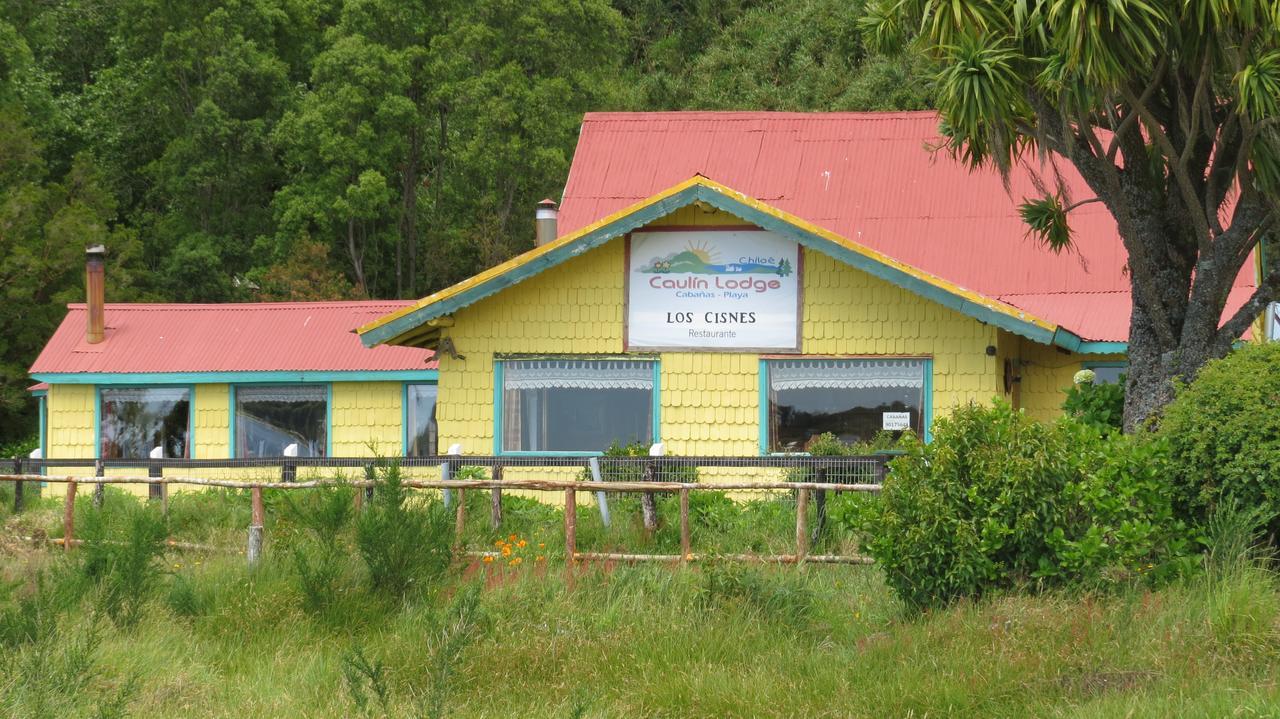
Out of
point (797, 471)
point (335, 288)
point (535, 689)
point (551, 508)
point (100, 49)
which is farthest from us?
point (100, 49)

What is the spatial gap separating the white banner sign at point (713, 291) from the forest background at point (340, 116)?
16.8 metres

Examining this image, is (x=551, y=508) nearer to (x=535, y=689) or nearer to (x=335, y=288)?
(x=535, y=689)

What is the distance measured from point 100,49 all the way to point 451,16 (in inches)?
455

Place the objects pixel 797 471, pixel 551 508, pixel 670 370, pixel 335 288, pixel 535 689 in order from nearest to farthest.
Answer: pixel 535 689, pixel 797 471, pixel 551 508, pixel 670 370, pixel 335 288

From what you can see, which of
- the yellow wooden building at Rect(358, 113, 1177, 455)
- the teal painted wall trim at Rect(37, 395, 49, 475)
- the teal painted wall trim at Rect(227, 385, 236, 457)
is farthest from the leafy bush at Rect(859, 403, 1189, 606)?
the teal painted wall trim at Rect(37, 395, 49, 475)

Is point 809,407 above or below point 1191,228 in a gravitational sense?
below

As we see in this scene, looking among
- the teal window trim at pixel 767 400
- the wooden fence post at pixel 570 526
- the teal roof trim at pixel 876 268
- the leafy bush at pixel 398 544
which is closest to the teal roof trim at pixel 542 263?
the teal roof trim at pixel 876 268

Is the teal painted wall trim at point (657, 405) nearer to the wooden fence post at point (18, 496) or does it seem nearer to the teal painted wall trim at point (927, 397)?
the teal painted wall trim at point (927, 397)

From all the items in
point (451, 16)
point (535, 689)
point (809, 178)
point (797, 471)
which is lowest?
point (535, 689)

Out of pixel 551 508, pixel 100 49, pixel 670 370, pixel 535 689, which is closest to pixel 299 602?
pixel 535 689

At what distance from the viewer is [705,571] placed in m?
10.8

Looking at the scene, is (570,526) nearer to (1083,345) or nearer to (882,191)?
(1083,345)

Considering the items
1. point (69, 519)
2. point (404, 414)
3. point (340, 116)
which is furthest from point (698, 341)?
point (340, 116)

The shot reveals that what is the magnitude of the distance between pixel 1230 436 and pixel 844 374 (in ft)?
22.3
